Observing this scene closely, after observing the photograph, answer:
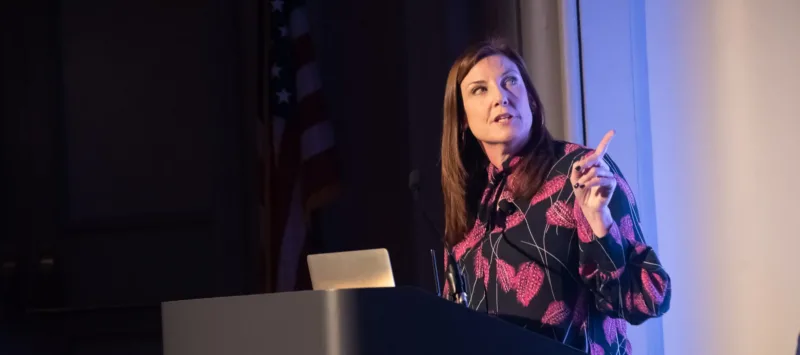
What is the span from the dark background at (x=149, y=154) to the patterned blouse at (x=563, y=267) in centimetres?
185

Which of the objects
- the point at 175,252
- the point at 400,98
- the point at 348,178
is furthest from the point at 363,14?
the point at 175,252

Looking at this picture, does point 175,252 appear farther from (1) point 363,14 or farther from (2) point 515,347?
(2) point 515,347

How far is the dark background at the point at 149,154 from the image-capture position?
12.8 ft

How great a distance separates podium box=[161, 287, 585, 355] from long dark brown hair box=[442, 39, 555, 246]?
690 millimetres

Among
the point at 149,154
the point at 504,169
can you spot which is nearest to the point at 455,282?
the point at 504,169

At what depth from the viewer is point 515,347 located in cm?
133

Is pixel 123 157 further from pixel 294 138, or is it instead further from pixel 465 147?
pixel 465 147

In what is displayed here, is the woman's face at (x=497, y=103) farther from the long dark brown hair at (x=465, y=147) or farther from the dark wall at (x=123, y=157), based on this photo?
the dark wall at (x=123, y=157)

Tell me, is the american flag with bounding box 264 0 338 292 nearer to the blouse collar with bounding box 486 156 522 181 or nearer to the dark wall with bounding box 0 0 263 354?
the dark wall with bounding box 0 0 263 354

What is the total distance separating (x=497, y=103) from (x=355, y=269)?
2.03 feet

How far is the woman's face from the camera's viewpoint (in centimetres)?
197

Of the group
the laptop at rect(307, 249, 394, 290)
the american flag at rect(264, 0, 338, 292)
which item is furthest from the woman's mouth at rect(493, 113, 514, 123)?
the american flag at rect(264, 0, 338, 292)

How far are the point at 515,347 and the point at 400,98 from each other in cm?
261

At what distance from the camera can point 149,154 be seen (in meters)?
4.07
